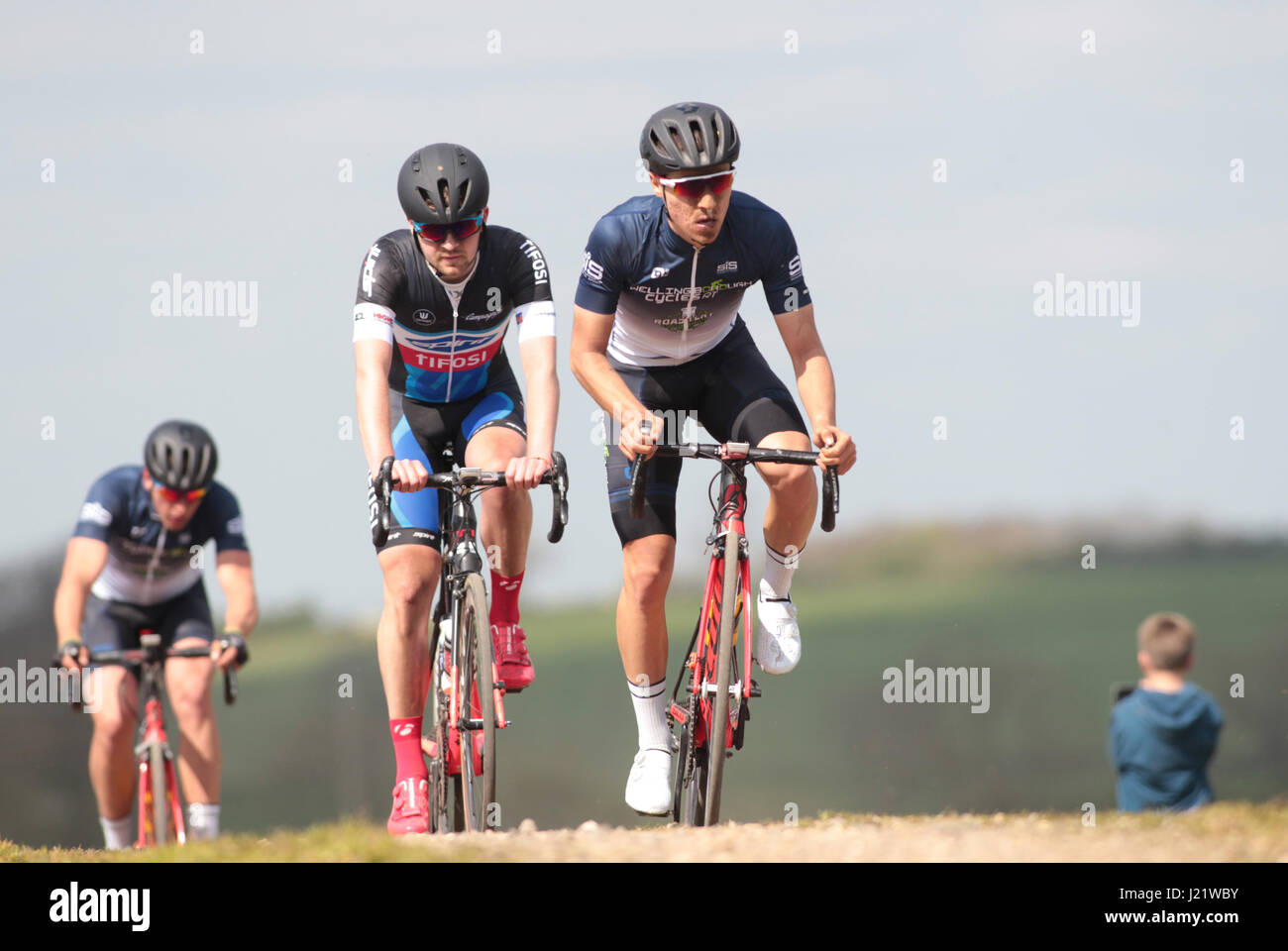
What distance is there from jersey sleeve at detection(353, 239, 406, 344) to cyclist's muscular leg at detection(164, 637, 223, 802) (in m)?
2.03

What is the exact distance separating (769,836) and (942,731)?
73.7 m

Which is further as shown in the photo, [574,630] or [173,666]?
[574,630]

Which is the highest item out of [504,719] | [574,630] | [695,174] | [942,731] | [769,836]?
[695,174]

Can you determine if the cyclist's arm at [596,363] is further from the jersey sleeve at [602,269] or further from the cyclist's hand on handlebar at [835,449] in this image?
the cyclist's hand on handlebar at [835,449]

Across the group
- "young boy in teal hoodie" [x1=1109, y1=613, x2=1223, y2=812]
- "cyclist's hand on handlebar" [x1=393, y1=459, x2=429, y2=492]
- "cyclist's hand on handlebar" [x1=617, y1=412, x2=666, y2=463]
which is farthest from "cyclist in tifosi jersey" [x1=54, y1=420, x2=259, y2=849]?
"young boy in teal hoodie" [x1=1109, y1=613, x2=1223, y2=812]

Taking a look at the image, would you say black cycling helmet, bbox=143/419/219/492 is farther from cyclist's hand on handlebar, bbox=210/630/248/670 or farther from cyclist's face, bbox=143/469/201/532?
cyclist's hand on handlebar, bbox=210/630/248/670

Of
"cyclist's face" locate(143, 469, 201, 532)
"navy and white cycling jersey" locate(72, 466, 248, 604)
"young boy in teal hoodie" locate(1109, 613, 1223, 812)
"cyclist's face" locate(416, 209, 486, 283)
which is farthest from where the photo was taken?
"navy and white cycling jersey" locate(72, 466, 248, 604)

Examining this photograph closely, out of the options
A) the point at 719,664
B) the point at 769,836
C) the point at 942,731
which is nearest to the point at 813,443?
the point at 719,664

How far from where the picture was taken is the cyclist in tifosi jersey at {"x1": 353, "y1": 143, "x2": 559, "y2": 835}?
6613mm

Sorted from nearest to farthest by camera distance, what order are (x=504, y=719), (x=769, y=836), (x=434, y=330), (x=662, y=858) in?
(x=662, y=858) → (x=769, y=836) → (x=504, y=719) → (x=434, y=330)

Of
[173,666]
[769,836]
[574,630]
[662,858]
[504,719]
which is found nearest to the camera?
[662,858]

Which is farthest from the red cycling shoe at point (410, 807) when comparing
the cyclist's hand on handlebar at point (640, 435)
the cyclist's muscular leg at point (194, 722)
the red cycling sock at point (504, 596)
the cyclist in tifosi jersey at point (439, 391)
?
the cyclist's hand on handlebar at point (640, 435)

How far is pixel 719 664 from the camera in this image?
6.79 metres
